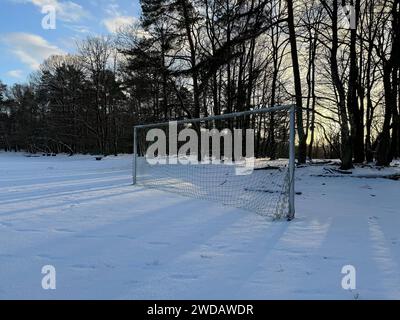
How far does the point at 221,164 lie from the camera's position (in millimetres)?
13039

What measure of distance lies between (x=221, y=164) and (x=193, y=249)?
331 inches

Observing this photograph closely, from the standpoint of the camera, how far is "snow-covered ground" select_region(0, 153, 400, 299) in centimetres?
348

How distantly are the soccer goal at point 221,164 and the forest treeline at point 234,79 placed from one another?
59.4 inches

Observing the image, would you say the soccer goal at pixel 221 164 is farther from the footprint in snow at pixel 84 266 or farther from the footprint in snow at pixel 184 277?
the footprint in snow at pixel 84 266

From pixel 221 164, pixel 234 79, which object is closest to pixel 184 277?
pixel 221 164

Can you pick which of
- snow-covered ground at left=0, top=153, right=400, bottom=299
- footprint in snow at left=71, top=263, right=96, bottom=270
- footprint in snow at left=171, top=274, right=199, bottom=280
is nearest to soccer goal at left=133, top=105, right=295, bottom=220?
snow-covered ground at left=0, top=153, right=400, bottom=299

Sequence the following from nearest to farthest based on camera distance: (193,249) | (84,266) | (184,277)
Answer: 1. (184,277)
2. (84,266)
3. (193,249)

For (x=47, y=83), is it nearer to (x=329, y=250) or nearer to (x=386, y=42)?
(x=386, y=42)

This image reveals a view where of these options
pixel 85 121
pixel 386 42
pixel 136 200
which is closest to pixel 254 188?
pixel 136 200

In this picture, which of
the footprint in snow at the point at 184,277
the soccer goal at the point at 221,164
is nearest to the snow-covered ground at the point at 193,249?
the footprint in snow at the point at 184,277

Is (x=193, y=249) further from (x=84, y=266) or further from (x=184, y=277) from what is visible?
(x=84, y=266)

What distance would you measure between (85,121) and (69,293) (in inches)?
1554

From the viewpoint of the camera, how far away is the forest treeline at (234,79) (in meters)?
13.5

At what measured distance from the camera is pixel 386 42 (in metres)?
20.0
